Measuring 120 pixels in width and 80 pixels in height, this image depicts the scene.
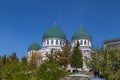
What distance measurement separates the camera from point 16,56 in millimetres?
77250

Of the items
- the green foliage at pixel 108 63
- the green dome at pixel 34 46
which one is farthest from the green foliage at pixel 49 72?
the green dome at pixel 34 46

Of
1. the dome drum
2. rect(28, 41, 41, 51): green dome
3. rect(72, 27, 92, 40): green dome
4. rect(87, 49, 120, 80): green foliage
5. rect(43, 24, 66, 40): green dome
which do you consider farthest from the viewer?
rect(28, 41, 41, 51): green dome

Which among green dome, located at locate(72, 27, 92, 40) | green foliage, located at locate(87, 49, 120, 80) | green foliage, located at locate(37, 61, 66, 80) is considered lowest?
green foliage, located at locate(37, 61, 66, 80)

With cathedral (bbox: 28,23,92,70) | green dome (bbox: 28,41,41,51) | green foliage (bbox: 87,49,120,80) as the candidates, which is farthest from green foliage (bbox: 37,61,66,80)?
green dome (bbox: 28,41,41,51)

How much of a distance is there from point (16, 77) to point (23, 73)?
1.56 m

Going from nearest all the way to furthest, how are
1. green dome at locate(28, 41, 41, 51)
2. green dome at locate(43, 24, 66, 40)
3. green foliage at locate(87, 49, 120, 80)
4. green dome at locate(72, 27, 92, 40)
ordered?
green foliage at locate(87, 49, 120, 80)
green dome at locate(72, 27, 92, 40)
green dome at locate(43, 24, 66, 40)
green dome at locate(28, 41, 41, 51)

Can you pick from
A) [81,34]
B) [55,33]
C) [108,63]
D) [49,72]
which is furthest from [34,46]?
[49,72]

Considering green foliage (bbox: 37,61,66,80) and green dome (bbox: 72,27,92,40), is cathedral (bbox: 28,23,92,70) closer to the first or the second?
green dome (bbox: 72,27,92,40)

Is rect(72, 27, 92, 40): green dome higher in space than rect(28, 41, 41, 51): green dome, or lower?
higher

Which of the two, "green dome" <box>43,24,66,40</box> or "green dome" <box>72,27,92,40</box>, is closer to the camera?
"green dome" <box>72,27,92,40</box>

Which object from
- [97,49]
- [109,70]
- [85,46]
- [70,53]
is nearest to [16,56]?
[70,53]

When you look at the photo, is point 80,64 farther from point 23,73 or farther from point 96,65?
point 23,73

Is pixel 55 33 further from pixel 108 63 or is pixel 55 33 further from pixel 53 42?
pixel 108 63

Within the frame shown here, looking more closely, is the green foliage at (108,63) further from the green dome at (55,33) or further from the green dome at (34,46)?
the green dome at (34,46)
